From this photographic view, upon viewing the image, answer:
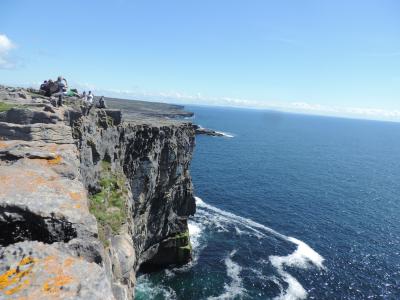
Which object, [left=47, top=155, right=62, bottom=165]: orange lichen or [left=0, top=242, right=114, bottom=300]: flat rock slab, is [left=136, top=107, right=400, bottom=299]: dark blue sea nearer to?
[left=47, top=155, right=62, bottom=165]: orange lichen

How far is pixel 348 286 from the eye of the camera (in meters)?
51.3

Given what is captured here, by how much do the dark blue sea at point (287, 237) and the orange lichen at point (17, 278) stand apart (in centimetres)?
4026

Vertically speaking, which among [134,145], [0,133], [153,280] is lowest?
Answer: [153,280]

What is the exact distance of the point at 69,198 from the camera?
39.8 ft

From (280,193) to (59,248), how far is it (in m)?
85.5

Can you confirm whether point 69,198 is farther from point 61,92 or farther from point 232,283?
point 232,283

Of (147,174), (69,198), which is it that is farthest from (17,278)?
(147,174)

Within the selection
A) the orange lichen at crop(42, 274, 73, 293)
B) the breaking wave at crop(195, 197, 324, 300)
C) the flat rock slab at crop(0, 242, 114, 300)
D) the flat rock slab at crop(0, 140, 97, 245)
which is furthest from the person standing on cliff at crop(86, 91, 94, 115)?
the breaking wave at crop(195, 197, 324, 300)

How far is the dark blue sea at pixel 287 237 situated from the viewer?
50000mm

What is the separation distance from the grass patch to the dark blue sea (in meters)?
20.4

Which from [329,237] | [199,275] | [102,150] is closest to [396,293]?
[329,237]

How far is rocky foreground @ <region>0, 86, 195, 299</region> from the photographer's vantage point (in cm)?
891

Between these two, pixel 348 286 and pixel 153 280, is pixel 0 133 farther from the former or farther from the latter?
pixel 348 286

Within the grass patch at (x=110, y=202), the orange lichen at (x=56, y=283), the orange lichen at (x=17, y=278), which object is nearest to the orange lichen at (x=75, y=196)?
the orange lichen at (x=17, y=278)
